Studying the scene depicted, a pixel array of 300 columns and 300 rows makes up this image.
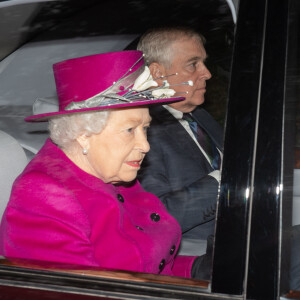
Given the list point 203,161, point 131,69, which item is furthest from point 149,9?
point 203,161

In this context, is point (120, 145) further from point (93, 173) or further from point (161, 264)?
point (161, 264)

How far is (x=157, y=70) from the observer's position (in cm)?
191

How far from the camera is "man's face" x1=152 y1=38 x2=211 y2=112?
1.77 meters

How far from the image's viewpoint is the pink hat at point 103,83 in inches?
64.8

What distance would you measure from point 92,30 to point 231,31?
776mm

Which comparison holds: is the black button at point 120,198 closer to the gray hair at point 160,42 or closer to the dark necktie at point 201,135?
the dark necktie at point 201,135

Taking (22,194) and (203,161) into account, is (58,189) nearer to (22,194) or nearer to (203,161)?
(22,194)

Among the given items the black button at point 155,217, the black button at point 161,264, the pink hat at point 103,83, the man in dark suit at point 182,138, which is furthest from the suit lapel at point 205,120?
the black button at point 161,264

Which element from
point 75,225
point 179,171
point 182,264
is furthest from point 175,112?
point 75,225

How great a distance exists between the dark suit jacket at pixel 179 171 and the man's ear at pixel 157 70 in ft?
0.39

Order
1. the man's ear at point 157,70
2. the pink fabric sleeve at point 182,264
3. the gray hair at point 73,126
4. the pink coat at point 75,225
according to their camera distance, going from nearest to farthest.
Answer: the pink coat at point 75,225, the gray hair at point 73,126, the pink fabric sleeve at point 182,264, the man's ear at point 157,70

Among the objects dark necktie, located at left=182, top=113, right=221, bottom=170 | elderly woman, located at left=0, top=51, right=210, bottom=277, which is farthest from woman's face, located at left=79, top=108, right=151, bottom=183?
dark necktie, located at left=182, top=113, right=221, bottom=170

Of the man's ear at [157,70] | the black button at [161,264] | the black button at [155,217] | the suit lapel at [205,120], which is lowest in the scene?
the black button at [161,264]

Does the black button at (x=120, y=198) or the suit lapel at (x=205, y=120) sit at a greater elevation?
the suit lapel at (x=205, y=120)
